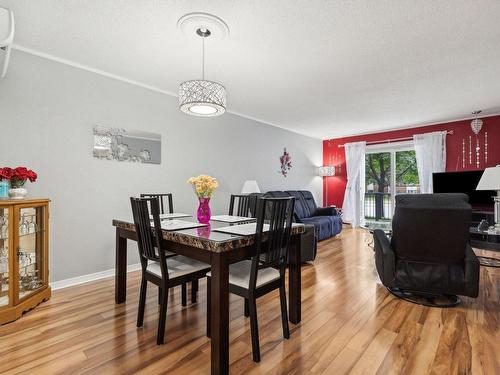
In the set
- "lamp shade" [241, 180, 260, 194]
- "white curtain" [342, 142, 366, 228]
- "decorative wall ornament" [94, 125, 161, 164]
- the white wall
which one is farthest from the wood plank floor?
"white curtain" [342, 142, 366, 228]

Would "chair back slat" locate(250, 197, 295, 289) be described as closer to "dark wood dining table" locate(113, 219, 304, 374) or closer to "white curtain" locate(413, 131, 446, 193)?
"dark wood dining table" locate(113, 219, 304, 374)

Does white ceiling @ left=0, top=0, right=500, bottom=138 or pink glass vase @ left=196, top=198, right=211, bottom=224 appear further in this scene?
pink glass vase @ left=196, top=198, right=211, bottom=224

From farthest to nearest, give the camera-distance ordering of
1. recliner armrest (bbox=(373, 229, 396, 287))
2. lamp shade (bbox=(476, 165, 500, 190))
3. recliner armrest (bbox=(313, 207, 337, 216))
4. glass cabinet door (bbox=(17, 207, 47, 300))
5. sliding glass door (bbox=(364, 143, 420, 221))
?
1. sliding glass door (bbox=(364, 143, 420, 221))
2. recliner armrest (bbox=(313, 207, 337, 216))
3. lamp shade (bbox=(476, 165, 500, 190))
4. recliner armrest (bbox=(373, 229, 396, 287))
5. glass cabinet door (bbox=(17, 207, 47, 300))

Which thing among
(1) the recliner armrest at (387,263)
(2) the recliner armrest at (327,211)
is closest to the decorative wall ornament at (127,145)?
(1) the recliner armrest at (387,263)

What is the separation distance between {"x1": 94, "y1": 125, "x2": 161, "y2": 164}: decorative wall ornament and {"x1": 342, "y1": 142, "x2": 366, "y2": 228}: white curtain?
4763 millimetres

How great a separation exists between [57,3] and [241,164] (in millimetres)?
3274

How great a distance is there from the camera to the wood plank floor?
1.57m

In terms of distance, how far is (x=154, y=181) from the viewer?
354cm

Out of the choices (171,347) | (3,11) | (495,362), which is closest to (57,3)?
(3,11)

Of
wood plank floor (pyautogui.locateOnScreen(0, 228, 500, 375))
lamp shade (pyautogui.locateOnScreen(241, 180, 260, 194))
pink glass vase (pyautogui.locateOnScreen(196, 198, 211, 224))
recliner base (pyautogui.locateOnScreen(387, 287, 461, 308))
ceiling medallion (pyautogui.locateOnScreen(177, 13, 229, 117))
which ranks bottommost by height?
wood plank floor (pyautogui.locateOnScreen(0, 228, 500, 375))

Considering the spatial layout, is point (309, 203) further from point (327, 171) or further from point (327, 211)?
point (327, 171)

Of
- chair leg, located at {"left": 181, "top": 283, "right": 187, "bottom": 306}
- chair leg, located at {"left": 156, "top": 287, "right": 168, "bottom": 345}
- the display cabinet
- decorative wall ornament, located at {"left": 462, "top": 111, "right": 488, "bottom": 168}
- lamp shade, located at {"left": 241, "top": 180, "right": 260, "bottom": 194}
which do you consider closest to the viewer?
chair leg, located at {"left": 156, "top": 287, "right": 168, "bottom": 345}

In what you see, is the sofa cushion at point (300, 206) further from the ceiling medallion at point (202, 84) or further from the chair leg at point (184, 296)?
the ceiling medallion at point (202, 84)

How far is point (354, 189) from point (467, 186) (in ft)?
7.45
